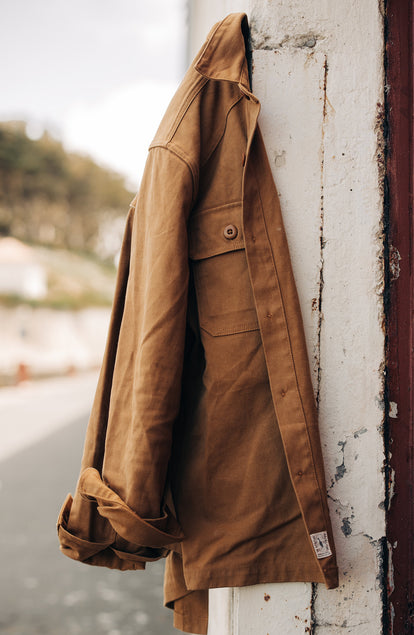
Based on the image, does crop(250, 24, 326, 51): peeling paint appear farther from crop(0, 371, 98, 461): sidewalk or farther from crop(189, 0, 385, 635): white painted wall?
crop(0, 371, 98, 461): sidewalk

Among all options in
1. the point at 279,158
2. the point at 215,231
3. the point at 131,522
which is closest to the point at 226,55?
the point at 279,158

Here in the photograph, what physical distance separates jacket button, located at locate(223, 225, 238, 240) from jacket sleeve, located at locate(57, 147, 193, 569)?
9 cm

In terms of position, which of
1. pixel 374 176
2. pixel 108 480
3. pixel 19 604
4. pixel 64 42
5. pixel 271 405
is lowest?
pixel 19 604

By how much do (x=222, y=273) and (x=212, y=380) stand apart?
220mm

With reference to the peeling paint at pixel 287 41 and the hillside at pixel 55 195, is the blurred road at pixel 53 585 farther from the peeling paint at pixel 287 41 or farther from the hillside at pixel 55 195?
the hillside at pixel 55 195

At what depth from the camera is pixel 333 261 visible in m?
1.15

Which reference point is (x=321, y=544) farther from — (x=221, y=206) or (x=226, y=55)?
(x=226, y=55)

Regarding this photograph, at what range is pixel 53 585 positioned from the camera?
321 centimetres

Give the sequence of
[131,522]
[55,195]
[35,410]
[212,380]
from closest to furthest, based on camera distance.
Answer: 1. [131,522]
2. [212,380]
3. [35,410]
4. [55,195]

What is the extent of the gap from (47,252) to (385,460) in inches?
1286

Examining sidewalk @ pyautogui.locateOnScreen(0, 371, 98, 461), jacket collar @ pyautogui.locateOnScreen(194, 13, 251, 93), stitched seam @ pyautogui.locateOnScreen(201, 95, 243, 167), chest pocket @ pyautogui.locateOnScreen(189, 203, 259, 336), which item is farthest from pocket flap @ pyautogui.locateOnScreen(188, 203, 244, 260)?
sidewalk @ pyautogui.locateOnScreen(0, 371, 98, 461)

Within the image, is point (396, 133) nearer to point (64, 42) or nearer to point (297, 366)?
point (297, 366)

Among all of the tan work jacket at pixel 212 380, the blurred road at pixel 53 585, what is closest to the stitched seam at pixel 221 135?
the tan work jacket at pixel 212 380

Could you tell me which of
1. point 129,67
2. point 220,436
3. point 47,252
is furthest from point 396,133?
point 129,67
